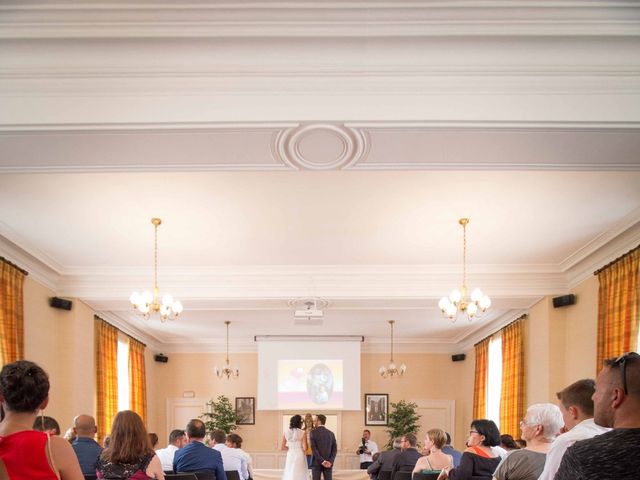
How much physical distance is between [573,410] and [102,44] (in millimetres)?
3207

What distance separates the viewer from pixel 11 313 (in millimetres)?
7938

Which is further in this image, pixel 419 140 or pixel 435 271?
pixel 435 271

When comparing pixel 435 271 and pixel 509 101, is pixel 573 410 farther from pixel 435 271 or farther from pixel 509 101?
pixel 435 271

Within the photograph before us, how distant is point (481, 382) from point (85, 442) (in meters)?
10.2

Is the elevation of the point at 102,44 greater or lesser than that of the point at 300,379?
greater

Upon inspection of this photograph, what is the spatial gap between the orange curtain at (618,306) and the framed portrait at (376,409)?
8933 millimetres

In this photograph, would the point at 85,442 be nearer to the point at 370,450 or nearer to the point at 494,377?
the point at 494,377

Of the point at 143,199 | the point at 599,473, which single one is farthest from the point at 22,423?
the point at 143,199

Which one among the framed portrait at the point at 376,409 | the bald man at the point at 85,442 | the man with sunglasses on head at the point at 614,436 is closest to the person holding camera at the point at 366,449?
the framed portrait at the point at 376,409

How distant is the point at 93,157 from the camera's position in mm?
4664

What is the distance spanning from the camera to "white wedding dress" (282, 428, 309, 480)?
11.3 metres

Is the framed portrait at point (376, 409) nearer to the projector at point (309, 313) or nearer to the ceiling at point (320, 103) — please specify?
the projector at point (309, 313)

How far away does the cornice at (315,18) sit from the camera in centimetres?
371

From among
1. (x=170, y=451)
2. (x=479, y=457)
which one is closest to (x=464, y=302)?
(x=479, y=457)
